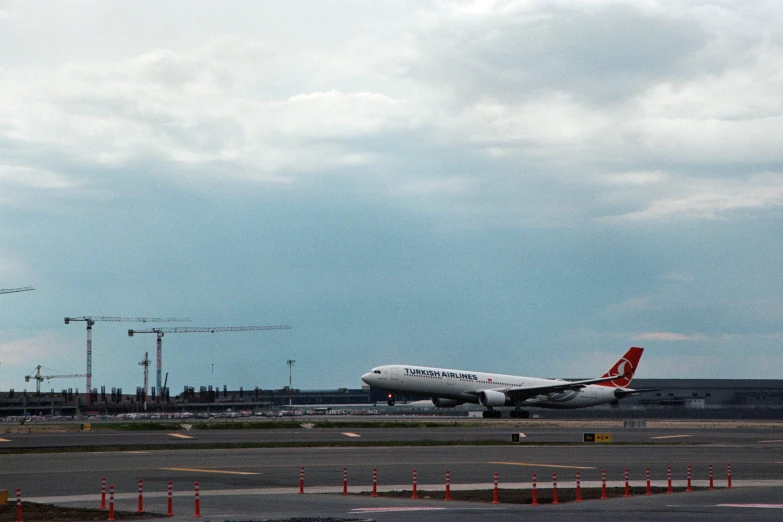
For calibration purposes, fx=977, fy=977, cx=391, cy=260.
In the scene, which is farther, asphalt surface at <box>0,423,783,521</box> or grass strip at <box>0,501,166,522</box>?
asphalt surface at <box>0,423,783,521</box>

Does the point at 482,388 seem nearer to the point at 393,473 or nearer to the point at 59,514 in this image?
the point at 393,473

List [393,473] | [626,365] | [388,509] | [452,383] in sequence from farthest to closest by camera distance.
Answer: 1. [626,365]
2. [452,383]
3. [393,473]
4. [388,509]

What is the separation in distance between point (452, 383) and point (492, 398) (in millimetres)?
3910

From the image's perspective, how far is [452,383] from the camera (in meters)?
90.1

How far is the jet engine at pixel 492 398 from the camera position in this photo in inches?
3511

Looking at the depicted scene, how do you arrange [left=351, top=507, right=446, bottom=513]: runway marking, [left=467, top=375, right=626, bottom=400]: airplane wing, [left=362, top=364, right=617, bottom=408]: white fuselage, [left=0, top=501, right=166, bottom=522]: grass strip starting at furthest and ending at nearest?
→ [left=467, top=375, right=626, bottom=400]: airplane wing → [left=362, top=364, right=617, bottom=408]: white fuselage → [left=351, top=507, right=446, bottom=513]: runway marking → [left=0, top=501, right=166, bottom=522]: grass strip

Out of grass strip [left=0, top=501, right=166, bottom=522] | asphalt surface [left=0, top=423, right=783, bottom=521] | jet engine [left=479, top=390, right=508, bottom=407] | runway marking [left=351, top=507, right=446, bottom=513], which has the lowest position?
asphalt surface [left=0, top=423, right=783, bottom=521]

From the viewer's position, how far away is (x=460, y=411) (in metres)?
118

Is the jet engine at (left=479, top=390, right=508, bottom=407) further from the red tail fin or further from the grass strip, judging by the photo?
the grass strip

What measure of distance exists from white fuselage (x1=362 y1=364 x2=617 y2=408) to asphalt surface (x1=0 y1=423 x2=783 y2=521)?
62.8 feet

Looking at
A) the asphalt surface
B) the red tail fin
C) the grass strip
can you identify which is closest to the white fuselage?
the red tail fin

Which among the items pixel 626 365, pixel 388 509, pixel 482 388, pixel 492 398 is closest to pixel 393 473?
pixel 388 509

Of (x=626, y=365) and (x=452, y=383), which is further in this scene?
(x=626, y=365)

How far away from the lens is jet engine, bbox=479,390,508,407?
89188 millimetres
